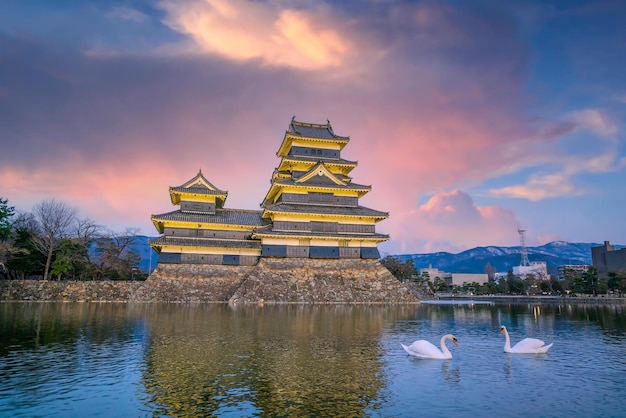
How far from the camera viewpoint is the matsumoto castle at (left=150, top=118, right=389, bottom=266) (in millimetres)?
36781

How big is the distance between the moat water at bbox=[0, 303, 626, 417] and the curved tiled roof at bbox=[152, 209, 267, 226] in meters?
22.0

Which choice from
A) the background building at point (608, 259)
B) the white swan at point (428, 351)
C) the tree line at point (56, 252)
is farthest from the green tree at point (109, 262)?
the background building at point (608, 259)

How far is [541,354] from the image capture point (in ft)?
37.2

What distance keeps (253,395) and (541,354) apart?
8.57m

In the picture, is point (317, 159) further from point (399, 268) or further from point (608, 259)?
point (608, 259)

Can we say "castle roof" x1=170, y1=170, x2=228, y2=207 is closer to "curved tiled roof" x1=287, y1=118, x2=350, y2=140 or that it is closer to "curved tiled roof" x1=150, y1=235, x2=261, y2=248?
"curved tiled roof" x1=150, y1=235, x2=261, y2=248

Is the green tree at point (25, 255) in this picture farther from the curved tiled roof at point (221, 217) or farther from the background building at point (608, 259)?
the background building at point (608, 259)

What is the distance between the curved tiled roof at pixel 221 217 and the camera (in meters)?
36.9

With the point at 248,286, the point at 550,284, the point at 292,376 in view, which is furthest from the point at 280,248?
A: the point at 550,284

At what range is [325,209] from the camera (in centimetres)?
3859

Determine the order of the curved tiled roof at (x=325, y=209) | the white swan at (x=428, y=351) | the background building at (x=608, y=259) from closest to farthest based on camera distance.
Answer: the white swan at (x=428, y=351)
the curved tiled roof at (x=325, y=209)
the background building at (x=608, y=259)

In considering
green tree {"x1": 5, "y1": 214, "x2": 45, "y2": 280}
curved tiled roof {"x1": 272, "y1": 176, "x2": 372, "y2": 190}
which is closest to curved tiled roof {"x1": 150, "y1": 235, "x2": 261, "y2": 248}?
curved tiled roof {"x1": 272, "y1": 176, "x2": 372, "y2": 190}

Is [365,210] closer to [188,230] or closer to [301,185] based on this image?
[301,185]

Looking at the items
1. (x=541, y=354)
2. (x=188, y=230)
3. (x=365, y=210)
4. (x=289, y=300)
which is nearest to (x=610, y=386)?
(x=541, y=354)
